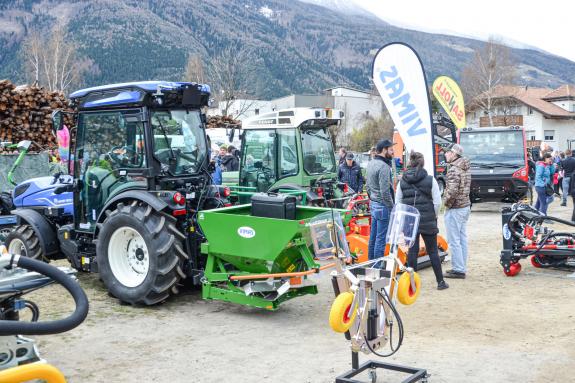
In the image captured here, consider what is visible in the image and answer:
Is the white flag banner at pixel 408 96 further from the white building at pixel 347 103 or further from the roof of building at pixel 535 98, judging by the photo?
the roof of building at pixel 535 98

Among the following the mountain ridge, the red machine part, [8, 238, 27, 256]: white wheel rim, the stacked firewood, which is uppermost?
the mountain ridge

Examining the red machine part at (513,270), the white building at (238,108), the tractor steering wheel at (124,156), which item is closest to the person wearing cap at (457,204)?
the red machine part at (513,270)

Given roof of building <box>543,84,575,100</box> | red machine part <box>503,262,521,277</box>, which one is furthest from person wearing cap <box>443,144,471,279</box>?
roof of building <box>543,84,575,100</box>

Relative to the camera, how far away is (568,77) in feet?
512

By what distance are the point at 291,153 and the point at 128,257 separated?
442 centimetres

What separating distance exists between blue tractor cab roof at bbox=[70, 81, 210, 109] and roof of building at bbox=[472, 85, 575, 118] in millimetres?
54080

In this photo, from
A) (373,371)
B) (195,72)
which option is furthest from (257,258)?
(195,72)

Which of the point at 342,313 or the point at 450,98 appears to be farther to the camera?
the point at 450,98

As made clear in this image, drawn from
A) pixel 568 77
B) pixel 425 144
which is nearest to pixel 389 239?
pixel 425 144

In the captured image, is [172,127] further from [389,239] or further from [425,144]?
[425,144]

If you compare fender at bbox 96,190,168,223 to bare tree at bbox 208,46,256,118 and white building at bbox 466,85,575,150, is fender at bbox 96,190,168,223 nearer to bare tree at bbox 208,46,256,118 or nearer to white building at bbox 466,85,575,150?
bare tree at bbox 208,46,256,118

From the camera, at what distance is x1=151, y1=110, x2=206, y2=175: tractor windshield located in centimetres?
707

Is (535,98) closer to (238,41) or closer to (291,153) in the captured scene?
(291,153)

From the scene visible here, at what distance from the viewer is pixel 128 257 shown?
7066 mm
